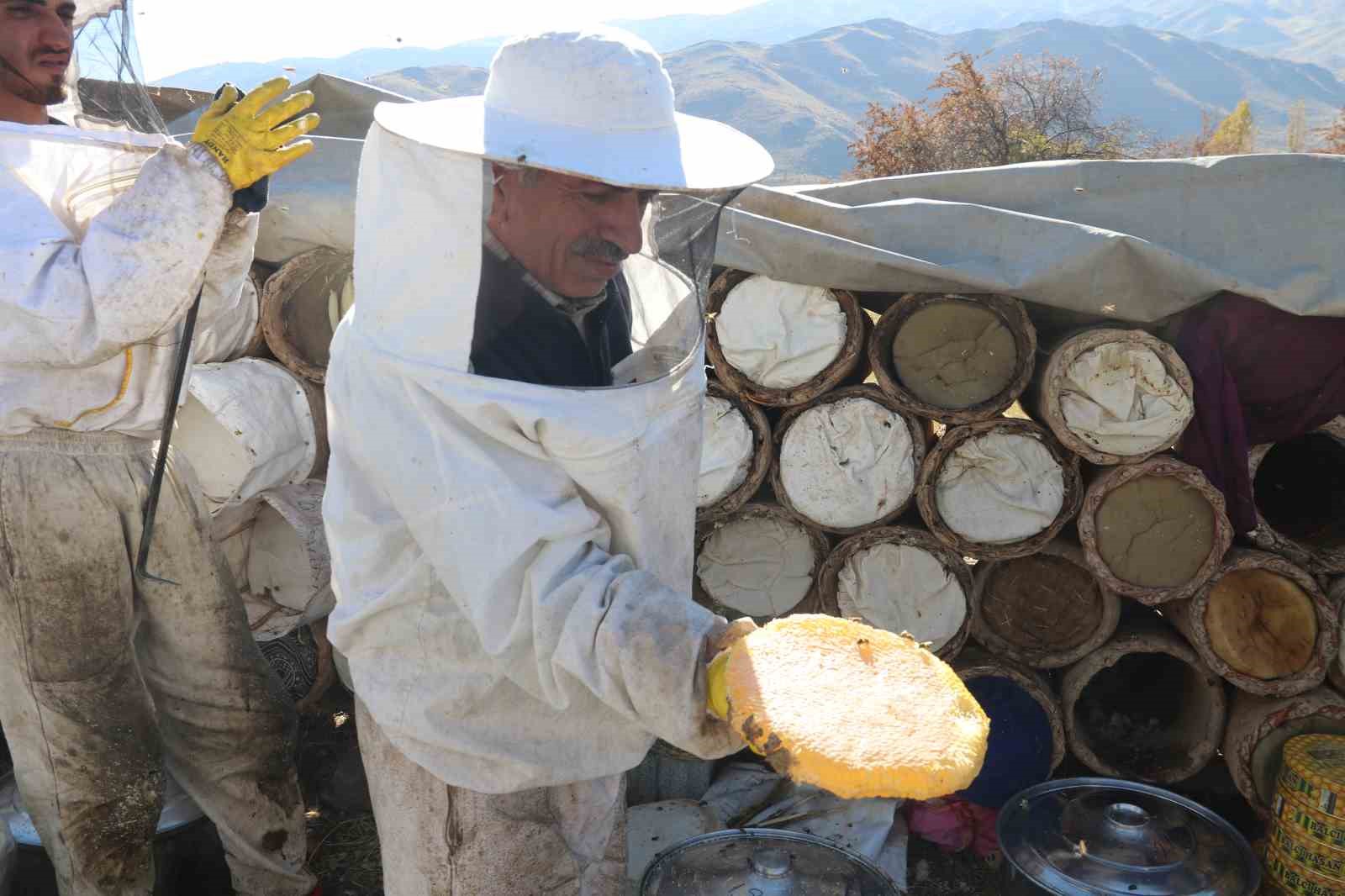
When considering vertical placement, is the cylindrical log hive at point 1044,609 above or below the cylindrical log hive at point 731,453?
below

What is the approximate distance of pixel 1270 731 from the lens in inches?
126

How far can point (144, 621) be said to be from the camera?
2.81 m

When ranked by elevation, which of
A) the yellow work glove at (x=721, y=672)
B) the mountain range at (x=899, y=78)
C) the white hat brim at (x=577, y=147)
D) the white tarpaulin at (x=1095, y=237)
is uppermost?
the white hat brim at (x=577, y=147)

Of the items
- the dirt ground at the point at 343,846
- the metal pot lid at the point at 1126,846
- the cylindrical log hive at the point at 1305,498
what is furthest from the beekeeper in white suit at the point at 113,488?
the cylindrical log hive at the point at 1305,498

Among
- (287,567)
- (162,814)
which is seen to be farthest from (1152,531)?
(162,814)

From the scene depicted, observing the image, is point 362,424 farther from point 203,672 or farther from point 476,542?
point 203,672

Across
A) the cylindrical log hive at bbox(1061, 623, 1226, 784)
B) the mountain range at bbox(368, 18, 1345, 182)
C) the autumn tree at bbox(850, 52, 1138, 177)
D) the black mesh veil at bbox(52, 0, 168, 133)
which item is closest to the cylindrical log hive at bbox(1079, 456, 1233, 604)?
the cylindrical log hive at bbox(1061, 623, 1226, 784)

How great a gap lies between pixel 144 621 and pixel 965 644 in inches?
99.6

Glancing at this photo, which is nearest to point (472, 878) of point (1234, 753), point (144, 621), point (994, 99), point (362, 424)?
point (362, 424)

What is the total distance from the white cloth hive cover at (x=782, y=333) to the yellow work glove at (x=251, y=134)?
4.78 feet

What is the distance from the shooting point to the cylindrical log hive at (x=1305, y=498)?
3258 mm

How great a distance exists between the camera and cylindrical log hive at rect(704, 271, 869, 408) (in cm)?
333

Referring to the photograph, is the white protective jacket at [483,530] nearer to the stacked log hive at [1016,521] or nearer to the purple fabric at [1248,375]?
the stacked log hive at [1016,521]

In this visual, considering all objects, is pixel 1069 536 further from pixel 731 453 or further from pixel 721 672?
pixel 721 672
